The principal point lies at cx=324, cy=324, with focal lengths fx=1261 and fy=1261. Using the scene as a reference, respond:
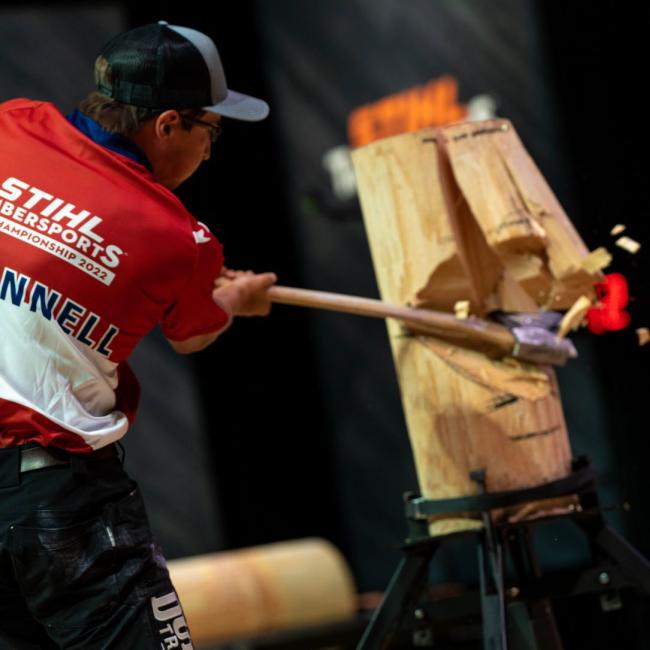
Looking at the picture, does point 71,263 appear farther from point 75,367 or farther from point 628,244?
point 628,244

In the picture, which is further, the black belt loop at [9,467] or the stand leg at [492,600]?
the stand leg at [492,600]

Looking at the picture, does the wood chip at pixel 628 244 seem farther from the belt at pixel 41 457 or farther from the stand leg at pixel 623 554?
the belt at pixel 41 457

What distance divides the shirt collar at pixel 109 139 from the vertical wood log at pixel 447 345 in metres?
0.94

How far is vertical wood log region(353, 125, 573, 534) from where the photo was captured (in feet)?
10.8

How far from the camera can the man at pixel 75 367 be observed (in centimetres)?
246

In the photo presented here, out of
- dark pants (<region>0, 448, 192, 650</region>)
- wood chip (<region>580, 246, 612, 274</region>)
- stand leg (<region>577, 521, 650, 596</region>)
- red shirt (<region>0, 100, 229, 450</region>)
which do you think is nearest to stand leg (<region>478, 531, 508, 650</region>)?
stand leg (<region>577, 521, 650, 596</region>)

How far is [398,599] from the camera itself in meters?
3.29

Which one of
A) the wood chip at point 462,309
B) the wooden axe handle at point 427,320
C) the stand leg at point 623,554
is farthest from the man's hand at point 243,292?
the stand leg at point 623,554

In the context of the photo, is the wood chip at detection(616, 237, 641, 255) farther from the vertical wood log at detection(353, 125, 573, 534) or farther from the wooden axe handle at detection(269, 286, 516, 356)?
the wooden axe handle at detection(269, 286, 516, 356)

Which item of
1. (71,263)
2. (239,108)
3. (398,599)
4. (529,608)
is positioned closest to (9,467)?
(71,263)

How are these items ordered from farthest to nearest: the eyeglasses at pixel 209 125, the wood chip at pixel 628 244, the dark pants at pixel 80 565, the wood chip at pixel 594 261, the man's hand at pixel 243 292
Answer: the wood chip at pixel 628 244 < the wood chip at pixel 594 261 < the man's hand at pixel 243 292 < the eyeglasses at pixel 209 125 < the dark pants at pixel 80 565

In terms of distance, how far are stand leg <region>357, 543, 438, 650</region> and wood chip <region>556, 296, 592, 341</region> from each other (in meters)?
0.67

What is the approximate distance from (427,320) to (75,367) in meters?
1.12

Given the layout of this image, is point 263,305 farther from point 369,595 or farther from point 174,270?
point 369,595
